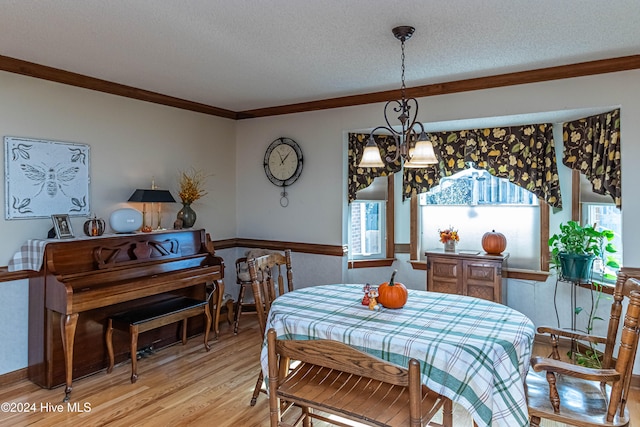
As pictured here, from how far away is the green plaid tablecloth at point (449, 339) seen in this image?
1780mm

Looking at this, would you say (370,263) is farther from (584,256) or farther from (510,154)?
(584,256)

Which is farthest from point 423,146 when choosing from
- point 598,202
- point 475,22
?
point 598,202

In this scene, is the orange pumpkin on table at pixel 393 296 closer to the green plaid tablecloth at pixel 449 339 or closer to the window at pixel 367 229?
the green plaid tablecloth at pixel 449 339

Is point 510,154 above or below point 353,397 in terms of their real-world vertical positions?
above

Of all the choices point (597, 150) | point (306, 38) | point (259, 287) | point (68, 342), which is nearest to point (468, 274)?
point (597, 150)

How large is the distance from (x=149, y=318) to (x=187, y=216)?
3.96 ft

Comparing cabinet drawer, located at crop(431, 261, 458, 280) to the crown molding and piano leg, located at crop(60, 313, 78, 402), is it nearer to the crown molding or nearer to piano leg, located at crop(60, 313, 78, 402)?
the crown molding

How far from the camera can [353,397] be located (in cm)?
183

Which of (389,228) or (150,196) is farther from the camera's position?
(389,228)

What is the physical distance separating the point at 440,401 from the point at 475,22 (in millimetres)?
2084

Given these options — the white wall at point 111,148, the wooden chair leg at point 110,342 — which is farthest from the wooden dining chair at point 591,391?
the white wall at point 111,148

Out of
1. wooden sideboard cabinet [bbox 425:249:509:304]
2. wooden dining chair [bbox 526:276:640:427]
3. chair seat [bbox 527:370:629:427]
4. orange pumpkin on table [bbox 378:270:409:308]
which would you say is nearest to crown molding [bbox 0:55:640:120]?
wooden sideboard cabinet [bbox 425:249:509:304]

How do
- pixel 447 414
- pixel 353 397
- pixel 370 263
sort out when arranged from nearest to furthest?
pixel 353 397, pixel 447 414, pixel 370 263

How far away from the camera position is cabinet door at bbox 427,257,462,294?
4.06 metres
